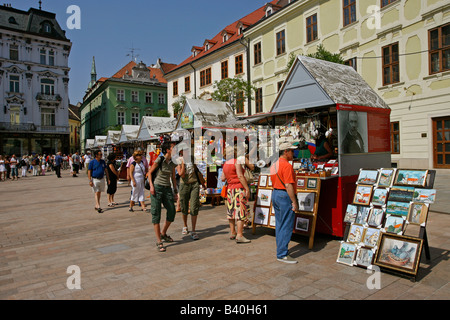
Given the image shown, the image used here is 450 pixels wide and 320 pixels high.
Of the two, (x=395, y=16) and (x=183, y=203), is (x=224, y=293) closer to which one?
(x=183, y=203)

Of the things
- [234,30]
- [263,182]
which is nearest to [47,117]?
[234,30]

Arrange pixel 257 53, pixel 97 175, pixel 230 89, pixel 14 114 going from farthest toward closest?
pixel 14 114 → pixel 257 53 → pixel 230 89 → pixel 97 175

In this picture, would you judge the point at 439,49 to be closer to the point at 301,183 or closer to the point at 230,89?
the point at 230,89

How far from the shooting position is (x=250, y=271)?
446 cm

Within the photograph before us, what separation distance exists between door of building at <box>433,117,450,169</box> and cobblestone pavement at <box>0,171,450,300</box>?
9.82 meters

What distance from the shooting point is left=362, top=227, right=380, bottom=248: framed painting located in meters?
4.48

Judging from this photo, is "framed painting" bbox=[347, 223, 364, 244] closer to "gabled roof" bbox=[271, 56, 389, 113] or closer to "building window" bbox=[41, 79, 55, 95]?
"gabled roof" bbox=[271, 56, 389, 113]

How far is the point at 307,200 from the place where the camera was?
18.7ft

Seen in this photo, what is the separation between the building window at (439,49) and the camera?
15133mm

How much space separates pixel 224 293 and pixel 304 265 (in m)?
1.45

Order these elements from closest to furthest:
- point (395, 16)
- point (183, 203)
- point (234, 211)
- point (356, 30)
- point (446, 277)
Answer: point (446, 277), point (234, 211), point (183, 203), point (395, 16), point (356, 30)

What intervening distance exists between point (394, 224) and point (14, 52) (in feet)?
167
